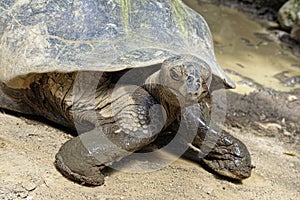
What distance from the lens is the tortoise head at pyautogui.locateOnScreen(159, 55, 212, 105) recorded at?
2381 millimetres

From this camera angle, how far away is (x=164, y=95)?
8.56 ft

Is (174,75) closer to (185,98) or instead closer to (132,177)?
(185,98)

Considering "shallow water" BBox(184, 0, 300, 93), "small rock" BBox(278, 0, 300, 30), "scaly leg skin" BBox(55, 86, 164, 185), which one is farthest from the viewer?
"small rock" BBox(278, 0, 300, 30)

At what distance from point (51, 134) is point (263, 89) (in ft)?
8.21

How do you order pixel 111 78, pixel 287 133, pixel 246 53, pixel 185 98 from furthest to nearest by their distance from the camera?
1. pixel 246 53
2. pixel 287 133
3. pixel 111 78
4. pixel 185 98

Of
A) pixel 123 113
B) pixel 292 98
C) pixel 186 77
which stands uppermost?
pixel 186 77

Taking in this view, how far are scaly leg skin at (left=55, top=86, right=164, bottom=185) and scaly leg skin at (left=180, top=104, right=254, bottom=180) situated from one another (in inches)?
11.1

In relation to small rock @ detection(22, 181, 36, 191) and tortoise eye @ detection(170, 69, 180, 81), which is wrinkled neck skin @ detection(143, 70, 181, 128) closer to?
tortoise eye @ detection(170, 69, 180, 81)

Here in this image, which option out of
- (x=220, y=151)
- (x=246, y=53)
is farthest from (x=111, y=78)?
(x=246, y=53)

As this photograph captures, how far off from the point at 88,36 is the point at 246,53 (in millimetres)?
3391

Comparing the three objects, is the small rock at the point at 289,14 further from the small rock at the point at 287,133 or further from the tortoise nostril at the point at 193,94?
the tortoise nostril at the point at 193,94

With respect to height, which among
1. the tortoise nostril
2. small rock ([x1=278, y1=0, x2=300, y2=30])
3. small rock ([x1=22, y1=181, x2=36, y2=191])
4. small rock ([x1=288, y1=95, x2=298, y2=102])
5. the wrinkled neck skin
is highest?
the tortoise nostril

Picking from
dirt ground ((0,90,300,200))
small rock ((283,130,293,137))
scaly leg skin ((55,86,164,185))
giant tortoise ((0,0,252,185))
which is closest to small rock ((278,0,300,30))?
small rock ((283,130,293,137))

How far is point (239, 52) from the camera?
571 centimetres
